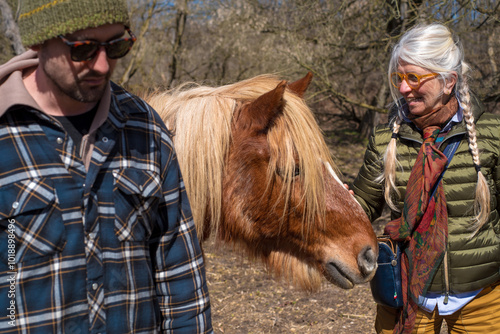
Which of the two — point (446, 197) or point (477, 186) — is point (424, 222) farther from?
point (477, 186)

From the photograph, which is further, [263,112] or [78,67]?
[263,112]

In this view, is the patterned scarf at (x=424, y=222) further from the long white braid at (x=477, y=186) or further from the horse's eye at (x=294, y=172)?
the horse's eye at (x=294, y=172)

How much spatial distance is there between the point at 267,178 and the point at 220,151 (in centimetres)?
25

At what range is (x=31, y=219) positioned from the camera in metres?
1.21

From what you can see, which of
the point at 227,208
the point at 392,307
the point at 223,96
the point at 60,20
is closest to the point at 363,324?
the point at 392,307

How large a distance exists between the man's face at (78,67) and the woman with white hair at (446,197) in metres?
1.52

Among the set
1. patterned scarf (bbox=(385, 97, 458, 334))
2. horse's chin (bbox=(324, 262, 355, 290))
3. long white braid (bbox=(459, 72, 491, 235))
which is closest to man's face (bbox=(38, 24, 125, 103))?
horse's chin (bbox=(324, 262, 355, 290))

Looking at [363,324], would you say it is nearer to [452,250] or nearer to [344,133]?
[452,250]

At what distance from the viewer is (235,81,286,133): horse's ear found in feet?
6.59

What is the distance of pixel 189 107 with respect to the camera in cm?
216

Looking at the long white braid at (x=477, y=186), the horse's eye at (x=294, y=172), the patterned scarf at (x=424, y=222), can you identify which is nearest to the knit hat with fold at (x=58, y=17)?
the horse's eye at (x=294, y=172)

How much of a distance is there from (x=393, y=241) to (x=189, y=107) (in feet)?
4.21

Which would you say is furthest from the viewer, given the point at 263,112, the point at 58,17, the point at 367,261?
the point at 367,261

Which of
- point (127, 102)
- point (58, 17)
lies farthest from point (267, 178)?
point (58, 17)
